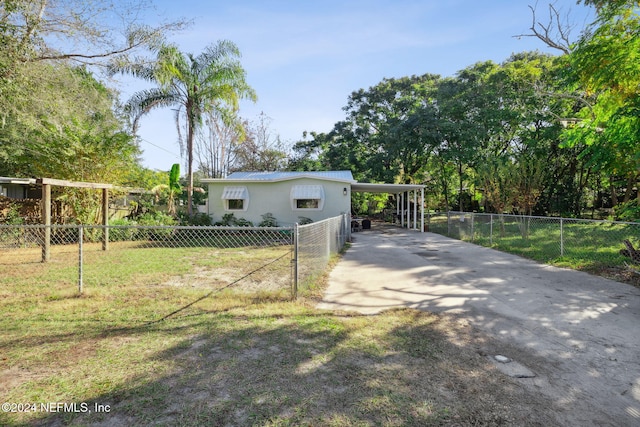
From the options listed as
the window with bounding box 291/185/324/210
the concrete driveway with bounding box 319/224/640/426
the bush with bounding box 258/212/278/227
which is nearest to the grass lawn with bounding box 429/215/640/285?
the concrete driveway with bounding box 319/224/640/426

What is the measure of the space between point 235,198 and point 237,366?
14683 mm

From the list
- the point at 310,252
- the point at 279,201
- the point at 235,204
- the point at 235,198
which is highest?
the point at 235,198

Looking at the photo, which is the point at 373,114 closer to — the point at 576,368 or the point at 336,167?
the point at 336,167

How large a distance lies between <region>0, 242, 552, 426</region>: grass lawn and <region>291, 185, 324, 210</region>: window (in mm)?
11112

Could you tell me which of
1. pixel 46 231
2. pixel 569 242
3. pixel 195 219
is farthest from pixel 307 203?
pixel 569 242

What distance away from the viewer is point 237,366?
Result: 118 inches

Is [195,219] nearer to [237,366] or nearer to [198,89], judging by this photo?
[198,89]

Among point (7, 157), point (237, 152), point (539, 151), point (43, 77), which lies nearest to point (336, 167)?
point (237, 152)

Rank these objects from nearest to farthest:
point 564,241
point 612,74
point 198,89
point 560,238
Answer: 1. point 612,74
2. point 560,238
3. point 564,241
4. point 198,89

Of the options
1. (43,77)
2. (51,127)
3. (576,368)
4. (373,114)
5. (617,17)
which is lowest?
(576,368)

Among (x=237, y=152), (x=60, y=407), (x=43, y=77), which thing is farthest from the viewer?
(x=237, y=152)

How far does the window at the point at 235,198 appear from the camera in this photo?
17.1 meters

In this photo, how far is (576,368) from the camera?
3.10 m

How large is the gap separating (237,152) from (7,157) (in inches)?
753
